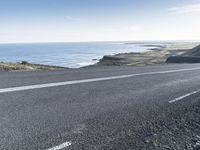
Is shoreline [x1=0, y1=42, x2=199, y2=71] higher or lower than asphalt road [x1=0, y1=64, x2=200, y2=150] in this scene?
lower

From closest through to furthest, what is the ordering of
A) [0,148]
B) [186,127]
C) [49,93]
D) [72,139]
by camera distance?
[0,148], [72,139], [186,127], [49,93]

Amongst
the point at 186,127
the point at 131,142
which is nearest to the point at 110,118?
the point at 131,142

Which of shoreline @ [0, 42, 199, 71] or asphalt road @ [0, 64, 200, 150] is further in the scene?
shoreline @ [0, 42, 199, 71]

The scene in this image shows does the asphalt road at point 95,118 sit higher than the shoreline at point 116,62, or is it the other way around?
the asphalt road at point 95,118

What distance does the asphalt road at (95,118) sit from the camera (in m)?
3.47

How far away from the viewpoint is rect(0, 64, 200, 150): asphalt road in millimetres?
3467

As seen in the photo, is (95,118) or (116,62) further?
(116,62)

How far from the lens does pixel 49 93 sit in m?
6.20

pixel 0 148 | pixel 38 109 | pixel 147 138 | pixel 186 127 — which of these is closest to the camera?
pixel 0 148

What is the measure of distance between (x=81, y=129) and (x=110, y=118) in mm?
808

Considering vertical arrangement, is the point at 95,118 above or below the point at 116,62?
above

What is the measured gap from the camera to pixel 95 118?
448cm

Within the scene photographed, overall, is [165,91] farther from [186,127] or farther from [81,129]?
[81,129]

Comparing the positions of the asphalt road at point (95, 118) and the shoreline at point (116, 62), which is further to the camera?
the shoreline at point (116, 62)
